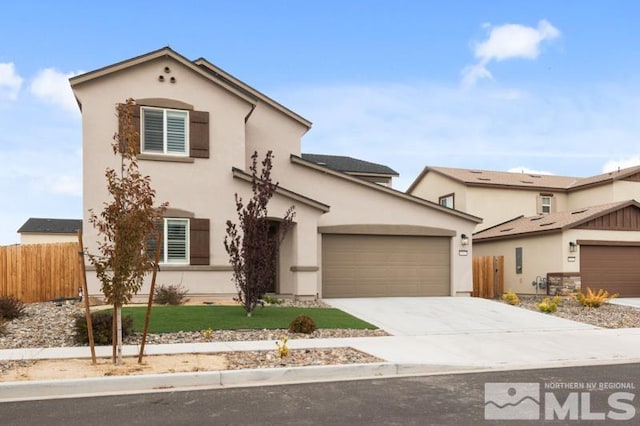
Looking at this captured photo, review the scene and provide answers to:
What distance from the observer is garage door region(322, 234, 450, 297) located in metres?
20.6

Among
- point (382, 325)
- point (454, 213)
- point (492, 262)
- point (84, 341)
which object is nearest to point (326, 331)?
point (382, 325)

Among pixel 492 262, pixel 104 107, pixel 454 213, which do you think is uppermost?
pixel 104 107

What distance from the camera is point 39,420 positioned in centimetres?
658

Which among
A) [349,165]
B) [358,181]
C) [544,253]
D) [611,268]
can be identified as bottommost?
[611,268]

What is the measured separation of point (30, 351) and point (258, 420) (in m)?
6.20

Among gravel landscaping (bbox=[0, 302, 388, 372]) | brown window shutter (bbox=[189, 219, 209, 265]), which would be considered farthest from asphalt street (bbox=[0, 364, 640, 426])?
brown window shutter (bbox=[189, 219, 209, 265])

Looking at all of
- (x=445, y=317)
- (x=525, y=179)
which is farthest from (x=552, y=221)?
(x=445, y=317)

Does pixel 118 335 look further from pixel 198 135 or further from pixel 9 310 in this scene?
pixel 198 135

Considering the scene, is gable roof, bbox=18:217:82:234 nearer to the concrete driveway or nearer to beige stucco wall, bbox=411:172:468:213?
beige stucco wall, bbox=411:172:468:213

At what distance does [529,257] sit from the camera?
2508 cm

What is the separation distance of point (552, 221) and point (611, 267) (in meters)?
3.02

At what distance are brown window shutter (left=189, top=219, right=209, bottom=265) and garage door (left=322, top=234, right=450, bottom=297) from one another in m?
4.58

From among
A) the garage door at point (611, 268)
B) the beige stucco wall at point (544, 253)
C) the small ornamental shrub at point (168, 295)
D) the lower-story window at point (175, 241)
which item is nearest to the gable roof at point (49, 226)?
the lower-story window at point (175, 241)

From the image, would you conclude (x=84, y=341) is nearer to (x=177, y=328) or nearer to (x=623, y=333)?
(x=177, y=328)
